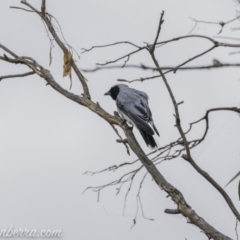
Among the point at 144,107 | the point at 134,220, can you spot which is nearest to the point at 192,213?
the point at 134,220

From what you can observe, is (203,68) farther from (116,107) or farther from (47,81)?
(116,107)

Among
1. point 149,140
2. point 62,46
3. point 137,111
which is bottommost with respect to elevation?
point 62,46

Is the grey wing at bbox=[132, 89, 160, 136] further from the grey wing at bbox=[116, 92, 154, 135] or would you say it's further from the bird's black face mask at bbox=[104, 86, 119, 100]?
the bird's black face mask at bbox=[104, 86, 119, 100]

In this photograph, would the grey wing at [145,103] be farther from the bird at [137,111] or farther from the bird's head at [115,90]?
the bird's head at [115,90]

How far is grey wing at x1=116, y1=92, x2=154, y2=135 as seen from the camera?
20.9 ft

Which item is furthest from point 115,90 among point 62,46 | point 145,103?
point 62,46

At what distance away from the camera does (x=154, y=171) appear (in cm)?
378

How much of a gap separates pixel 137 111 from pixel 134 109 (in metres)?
0.06

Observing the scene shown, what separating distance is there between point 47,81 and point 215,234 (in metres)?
1.57

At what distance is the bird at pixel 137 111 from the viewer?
630cm

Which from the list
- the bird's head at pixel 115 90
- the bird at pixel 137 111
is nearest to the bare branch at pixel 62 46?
the bird at pixel 137 111

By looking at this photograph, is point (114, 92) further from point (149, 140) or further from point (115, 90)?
point (149, 140)

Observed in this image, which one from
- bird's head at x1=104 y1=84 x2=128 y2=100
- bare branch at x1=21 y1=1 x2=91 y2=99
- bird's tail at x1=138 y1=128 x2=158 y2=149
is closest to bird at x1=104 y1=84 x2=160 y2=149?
bird's tail at x1=138 y1=128 x2=158 y2=149

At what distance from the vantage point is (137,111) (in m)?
6.57
